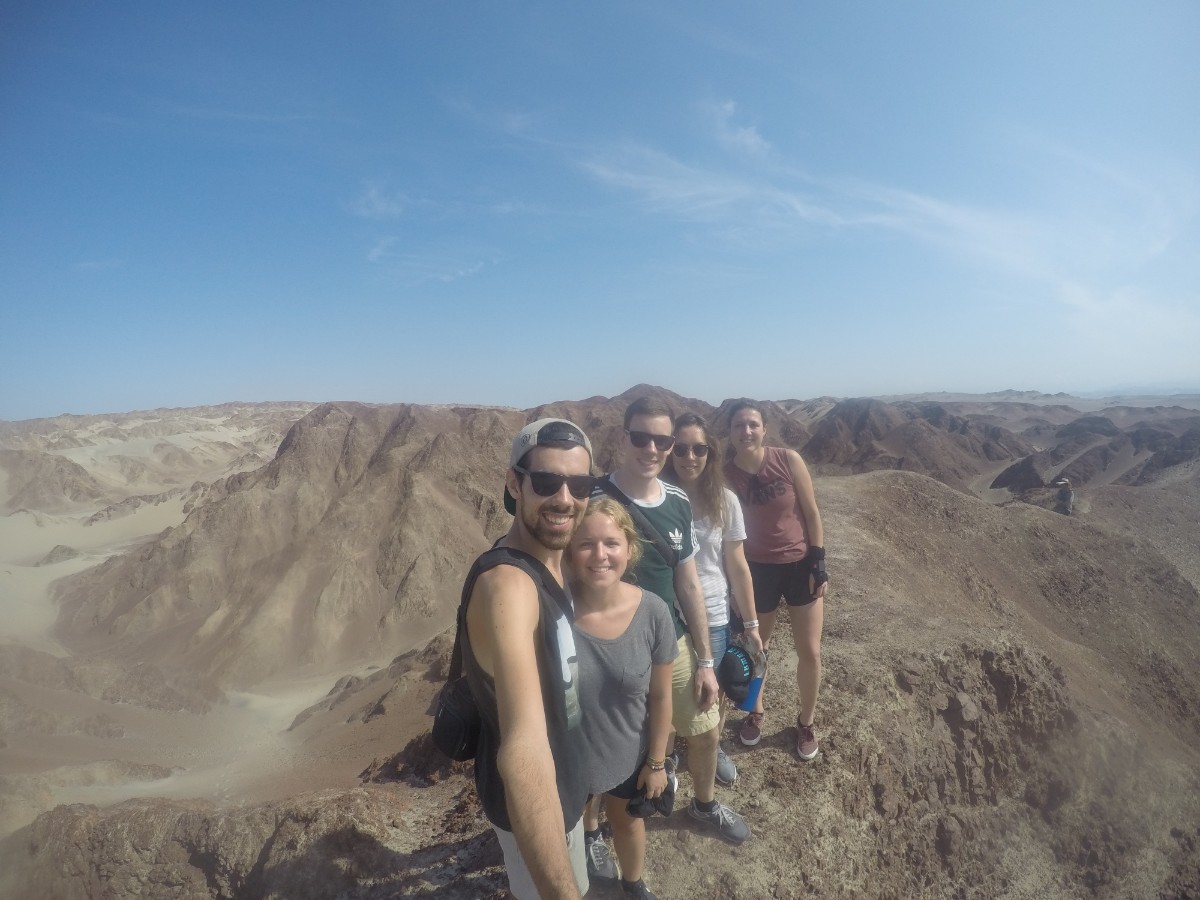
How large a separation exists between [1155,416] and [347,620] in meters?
97.0

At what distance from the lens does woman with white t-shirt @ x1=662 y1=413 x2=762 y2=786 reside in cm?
300

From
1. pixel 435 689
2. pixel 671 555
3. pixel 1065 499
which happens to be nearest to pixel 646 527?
pixel 671 555

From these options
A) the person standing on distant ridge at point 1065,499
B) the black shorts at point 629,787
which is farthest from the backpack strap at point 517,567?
the person standing on distant ridge at point 1065,499

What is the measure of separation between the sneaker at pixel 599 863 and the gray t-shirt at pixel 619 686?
107cm

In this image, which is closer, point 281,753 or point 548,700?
point 548,700

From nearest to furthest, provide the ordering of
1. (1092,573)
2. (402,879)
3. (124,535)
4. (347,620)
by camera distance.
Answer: (402,879)
(1092,573)
(347,620)
(124,535)

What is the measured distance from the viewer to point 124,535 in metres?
42.6

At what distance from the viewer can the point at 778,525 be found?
3531mm

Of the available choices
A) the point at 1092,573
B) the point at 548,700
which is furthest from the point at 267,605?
the point at 1092,573

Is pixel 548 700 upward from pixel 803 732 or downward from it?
upward

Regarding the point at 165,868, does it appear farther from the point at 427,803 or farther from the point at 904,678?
the point at 904,678

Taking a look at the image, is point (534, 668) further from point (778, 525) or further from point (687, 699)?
point (778, 525)

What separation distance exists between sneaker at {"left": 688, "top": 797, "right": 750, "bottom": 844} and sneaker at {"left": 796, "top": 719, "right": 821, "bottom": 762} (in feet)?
2.99

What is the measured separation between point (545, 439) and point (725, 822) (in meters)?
2.81
